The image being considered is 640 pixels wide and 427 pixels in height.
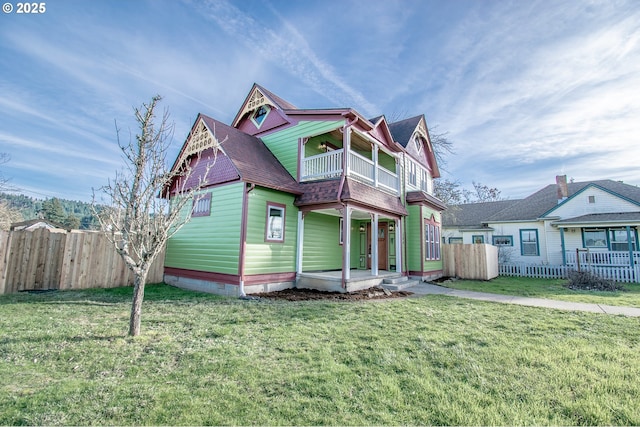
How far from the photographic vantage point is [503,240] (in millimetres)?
22047

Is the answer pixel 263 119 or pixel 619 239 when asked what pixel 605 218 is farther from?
pixel 263 119

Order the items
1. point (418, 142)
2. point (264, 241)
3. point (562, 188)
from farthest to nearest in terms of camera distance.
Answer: point (562, 188) → point (418, 142) → point (264, 241)

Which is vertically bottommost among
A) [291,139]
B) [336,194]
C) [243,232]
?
[243,232]

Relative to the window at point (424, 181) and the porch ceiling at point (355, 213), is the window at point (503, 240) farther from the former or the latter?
the porch ceiling at point (355, 213)

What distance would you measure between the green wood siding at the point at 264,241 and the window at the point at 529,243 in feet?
62.4

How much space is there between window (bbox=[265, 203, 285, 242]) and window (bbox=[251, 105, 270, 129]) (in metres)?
5.08

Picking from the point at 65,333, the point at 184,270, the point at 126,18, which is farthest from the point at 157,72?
the point at 65,333

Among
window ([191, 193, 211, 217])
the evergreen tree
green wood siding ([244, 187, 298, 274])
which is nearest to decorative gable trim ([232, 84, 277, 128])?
window ([191, 193, 211, 217])

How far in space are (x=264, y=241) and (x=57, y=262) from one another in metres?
6.89

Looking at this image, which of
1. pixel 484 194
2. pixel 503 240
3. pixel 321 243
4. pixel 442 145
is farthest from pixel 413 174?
pixel 484 194

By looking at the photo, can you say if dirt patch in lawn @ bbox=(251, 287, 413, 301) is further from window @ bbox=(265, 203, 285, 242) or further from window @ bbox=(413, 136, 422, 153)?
window @ bbox=(413, 136, 422, 153)

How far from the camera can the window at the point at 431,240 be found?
14.6 meters

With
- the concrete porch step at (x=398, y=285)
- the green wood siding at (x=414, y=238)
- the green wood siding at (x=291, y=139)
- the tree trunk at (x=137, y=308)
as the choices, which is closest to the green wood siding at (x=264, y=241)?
the green wood siding at (x=291, y=139)

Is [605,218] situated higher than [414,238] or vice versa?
[605,218]
